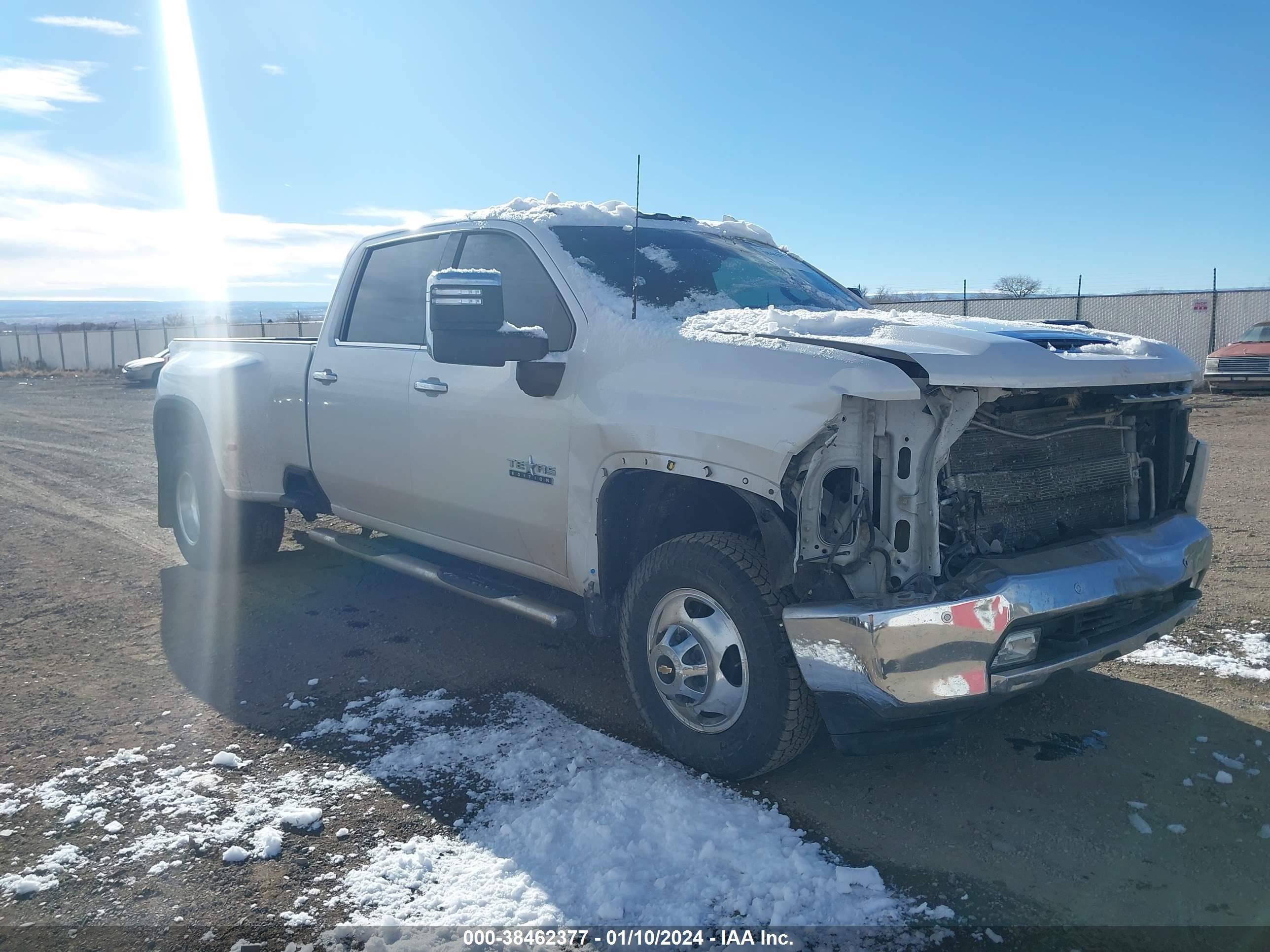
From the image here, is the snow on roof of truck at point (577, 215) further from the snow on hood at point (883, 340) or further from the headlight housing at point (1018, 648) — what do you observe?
the headlight housing at point (1018, 648)

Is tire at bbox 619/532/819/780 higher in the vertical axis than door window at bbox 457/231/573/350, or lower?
lower

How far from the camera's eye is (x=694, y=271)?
4.37m

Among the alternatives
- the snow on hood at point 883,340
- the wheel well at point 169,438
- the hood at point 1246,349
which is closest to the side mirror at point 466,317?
the snow on hood at point 883,340

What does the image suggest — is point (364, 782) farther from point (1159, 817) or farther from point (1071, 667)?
point (1159, 817)

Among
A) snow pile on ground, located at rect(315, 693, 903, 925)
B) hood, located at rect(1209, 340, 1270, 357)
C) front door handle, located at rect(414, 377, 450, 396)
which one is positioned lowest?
snow pile on ground, located at rect(315, 693, 903, 925)

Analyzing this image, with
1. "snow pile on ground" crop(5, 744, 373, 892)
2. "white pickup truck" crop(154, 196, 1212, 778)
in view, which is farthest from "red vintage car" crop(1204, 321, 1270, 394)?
"snow pile on ground" crop(5, 744, 373, 892)

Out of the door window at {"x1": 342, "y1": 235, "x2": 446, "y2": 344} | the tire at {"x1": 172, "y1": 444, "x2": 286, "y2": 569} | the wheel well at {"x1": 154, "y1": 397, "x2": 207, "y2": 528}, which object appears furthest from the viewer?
the wheel well at {"x1": 154, "y1": 397, "x2": 207, "y2": 528}

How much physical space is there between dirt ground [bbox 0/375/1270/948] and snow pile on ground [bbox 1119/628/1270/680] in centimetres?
9

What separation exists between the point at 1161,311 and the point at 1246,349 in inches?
175

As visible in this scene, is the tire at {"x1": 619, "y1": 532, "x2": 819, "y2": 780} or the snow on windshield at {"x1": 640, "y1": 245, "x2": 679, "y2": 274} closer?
the tire at {"x1": 619, "y1": 532, "x2": 819, "y2": 780}

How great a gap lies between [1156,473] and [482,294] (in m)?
2.78

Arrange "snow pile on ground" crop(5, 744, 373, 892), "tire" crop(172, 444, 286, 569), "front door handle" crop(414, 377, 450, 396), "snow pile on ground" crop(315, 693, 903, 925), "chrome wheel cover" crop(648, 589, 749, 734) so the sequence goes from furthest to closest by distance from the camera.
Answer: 1. "tire" crop(172, 444, 286, 569)
2. "front door handle" crop(414, 377, 450, 396)
3. "chrome wheel cover" crop(648, 589, 749, 734)
4. "snow pile on ground" crop(5, 744, 373, 892)
5. "snow pile on ground" crop(315, 693, 903, 925)

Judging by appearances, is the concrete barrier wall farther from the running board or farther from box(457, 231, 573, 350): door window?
box(457, 231, 573, 350): door window

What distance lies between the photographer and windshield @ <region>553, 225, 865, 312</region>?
4.13m
